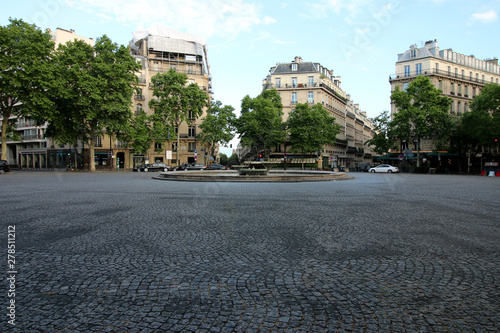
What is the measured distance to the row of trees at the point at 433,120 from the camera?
46062 mm

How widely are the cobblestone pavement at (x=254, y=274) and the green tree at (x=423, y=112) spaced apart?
47690mm

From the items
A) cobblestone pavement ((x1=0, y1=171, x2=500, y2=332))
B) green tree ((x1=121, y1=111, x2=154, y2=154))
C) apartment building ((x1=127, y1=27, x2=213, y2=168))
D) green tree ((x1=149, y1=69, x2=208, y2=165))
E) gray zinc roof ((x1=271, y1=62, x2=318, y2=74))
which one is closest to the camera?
cobblestone pavement ((x1=0, y1=171, x2=500, y2=332))

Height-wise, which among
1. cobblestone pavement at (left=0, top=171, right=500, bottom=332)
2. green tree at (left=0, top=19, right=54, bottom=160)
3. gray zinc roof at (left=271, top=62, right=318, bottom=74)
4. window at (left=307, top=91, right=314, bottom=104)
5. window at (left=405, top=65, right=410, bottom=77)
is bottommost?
cobblestone pavement at (left=0, top=171, right=500, bottom=332)

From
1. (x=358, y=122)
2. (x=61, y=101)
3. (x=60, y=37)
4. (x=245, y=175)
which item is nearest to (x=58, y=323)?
(x=245, y=175)

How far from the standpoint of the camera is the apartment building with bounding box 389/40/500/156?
Result: 2314 inches

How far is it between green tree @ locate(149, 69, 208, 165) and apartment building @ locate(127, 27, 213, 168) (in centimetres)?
740

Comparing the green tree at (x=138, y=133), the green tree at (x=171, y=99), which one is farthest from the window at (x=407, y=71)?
the green tree at (x=138, y=133)

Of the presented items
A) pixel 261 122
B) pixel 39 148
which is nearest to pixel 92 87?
pixel 261 122

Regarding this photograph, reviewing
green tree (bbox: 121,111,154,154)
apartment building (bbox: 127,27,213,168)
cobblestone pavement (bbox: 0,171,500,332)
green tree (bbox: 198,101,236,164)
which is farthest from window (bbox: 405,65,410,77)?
cobblestone pavement (bbox: 0,171,500,332)

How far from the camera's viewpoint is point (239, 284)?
3.62 meters

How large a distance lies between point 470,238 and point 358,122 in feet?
344

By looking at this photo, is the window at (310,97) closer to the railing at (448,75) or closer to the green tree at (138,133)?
the railing at (448,75)

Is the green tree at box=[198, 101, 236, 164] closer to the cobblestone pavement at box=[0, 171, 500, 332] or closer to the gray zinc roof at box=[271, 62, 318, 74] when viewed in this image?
the gray zinc roof at box=[271, 62, 318, 74]

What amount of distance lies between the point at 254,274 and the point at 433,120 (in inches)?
2166
